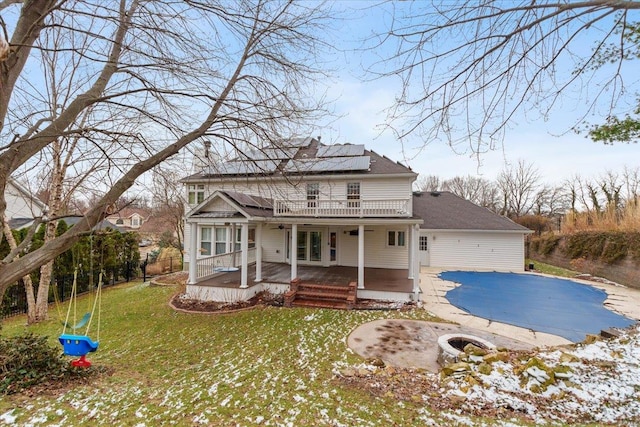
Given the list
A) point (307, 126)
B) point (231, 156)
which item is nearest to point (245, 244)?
point (231, 156)

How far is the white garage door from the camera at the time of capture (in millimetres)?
17156

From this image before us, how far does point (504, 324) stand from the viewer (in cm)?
785

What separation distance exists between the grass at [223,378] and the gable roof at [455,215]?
11155 mm

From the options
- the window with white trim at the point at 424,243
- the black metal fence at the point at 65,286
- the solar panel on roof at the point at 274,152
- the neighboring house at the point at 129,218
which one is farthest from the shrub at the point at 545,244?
the black metal fence at the point at 65,286

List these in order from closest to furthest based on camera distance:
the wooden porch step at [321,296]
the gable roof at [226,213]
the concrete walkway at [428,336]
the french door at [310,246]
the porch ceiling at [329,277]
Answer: the concrete walkway at [428,336]
the wooden porch step at [321,296]
the gable roof at [226,213]
the porch ceiling at [329,277]
the french door at [310,246]

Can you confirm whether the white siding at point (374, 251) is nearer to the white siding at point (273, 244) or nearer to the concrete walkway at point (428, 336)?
the white siding at point (273, 244)

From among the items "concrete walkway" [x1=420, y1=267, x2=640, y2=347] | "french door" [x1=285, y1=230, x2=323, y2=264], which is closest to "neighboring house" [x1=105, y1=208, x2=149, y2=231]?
"french door" [x1=285, y1=230, x2=323, y2=264]

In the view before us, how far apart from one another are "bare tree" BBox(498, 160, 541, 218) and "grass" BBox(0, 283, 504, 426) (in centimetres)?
3356

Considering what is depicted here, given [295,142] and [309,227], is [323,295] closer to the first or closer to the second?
[309,227]

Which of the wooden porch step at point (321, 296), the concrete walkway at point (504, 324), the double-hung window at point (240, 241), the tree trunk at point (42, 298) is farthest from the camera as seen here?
the double-hung window at point (240, 241)

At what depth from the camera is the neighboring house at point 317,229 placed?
10.1 metres

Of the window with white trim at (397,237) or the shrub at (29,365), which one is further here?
the window with white trim at (397,237)

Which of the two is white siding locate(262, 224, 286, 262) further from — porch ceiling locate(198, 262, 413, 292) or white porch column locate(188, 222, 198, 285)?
white porch column locate(188, 222, 198, 285)

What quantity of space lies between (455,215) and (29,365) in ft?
67.3
